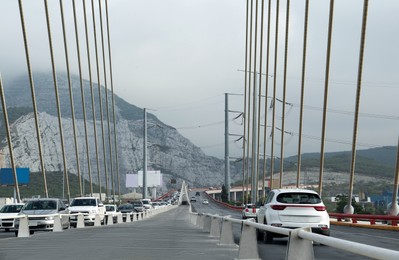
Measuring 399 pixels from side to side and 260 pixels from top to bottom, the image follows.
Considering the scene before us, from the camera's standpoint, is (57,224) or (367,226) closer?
(57,224)

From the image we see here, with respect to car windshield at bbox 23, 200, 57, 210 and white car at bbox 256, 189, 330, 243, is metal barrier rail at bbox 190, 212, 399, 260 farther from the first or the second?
car windshield at bbox 23, 200, 57, 210

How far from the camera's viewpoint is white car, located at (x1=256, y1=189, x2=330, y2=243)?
22422mm

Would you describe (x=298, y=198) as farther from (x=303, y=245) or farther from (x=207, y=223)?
(x=303, y=245)

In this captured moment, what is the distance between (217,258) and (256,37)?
65984 mm

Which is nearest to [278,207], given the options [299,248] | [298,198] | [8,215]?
[298,198]

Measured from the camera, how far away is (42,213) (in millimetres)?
35469

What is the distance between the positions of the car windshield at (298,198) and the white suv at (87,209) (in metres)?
24.6

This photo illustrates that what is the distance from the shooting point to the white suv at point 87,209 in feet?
153

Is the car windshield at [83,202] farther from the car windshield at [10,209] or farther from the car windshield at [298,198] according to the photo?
the car windshield at [298,198]

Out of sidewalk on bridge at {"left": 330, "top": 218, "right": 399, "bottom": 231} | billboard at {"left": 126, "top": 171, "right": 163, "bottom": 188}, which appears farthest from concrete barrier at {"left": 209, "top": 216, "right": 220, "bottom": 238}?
billboard at {"left": 126, "top": 171, "right": 163, "bottom": 188}

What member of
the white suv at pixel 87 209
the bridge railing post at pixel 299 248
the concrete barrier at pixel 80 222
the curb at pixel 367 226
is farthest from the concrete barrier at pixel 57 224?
the bridge railing post at pixel 299 248

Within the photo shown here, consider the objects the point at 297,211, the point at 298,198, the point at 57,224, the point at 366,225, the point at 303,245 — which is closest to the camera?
the point at 303,245

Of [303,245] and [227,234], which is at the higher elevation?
[303,245]

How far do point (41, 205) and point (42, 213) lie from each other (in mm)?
1315
